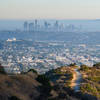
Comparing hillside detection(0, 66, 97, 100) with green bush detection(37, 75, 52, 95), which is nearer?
hillside detection(0, 66, 97, 100)

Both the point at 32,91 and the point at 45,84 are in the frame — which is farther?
the point at 45,84

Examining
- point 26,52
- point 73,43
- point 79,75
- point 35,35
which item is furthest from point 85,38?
point 79,75

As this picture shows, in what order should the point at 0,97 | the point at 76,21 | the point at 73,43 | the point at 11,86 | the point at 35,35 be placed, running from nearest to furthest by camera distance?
the point at 0,97
the point at 11,86
the point at 73,43
the point at 35,35
the point at 76,21

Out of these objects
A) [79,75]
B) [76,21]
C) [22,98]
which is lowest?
[76,21]

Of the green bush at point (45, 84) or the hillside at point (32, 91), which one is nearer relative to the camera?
the hillside at point (32, 91)

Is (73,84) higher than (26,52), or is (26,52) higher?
(73,84)

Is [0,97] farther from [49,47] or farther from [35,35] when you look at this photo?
[35,35]

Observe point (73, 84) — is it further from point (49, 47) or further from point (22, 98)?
point (49, 47)

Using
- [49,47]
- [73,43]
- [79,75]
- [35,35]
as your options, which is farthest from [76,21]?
[79,75]

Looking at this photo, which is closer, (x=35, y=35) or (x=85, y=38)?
(x=85, y=38)

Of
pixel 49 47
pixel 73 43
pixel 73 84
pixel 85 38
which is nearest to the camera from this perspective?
pixel 73 84
